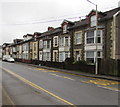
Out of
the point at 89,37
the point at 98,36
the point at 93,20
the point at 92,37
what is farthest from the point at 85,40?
the point at 93,20

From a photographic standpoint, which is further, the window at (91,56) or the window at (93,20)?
the window at (93,20)

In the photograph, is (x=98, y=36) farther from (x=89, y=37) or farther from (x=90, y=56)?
(x=90, y=56)

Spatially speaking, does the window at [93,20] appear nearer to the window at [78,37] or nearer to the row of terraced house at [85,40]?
the row of terraced house at [85,40]

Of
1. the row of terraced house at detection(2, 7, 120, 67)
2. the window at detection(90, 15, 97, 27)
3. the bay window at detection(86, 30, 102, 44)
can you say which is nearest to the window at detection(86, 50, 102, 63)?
the row of terraced house at detection(2, 7, 120, 67)

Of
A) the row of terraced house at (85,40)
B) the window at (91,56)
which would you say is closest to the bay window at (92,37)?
the row of terraced house at (85,40)

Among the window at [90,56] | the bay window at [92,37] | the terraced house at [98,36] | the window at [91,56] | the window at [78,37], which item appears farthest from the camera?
the window at [78,37]

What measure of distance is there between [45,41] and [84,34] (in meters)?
13.3

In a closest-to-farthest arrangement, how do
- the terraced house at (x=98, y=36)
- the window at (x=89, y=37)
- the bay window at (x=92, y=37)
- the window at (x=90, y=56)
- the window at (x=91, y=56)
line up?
the terraced house at (x=98, y=36)
the bay window at (x=92, y=37)
the window at (x=91, y=56)
the window at (x=90, y=56)
the window at (x=89, y=37)

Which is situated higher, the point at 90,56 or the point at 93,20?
the point at 93,20

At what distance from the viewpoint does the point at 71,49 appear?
78.5ft

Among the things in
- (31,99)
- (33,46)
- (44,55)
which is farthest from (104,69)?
(33,46)

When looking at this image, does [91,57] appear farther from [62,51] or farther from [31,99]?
[31,99]

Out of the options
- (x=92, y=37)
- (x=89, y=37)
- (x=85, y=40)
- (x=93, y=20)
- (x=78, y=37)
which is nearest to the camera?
(x=92, y=37)

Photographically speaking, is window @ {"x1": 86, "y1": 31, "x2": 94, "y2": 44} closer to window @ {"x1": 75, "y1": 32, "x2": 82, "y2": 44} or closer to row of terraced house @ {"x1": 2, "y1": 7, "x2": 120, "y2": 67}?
row of terraced house @ {"x1": 2, "y1": 7, "x2": 120, "y2": 67}
